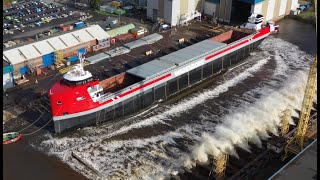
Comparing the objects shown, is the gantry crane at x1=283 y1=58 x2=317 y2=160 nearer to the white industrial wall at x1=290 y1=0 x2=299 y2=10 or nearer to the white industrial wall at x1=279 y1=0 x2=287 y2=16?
the white industrial wall at x1=279 y1=0 x2=287 y2=16

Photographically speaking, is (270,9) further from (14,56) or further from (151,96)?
(14,56)

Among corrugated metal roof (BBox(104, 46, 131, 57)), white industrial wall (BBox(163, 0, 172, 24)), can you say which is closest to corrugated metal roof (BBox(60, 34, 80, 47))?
corrugated metal roof (BBox(104, 46, 131, 57))

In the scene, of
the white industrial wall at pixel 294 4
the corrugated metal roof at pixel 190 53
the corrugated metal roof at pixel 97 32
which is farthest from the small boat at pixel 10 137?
the white industrial wall at pixel 294 4

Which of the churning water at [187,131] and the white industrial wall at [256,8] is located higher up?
the white industrial wall at [256,8]

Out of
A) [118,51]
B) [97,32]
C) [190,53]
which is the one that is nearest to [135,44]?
[118,51]

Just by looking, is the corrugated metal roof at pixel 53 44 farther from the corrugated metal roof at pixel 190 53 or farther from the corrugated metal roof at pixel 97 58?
the corrugated metal roof at pixel 190 53

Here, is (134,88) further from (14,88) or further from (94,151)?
(14,88)
